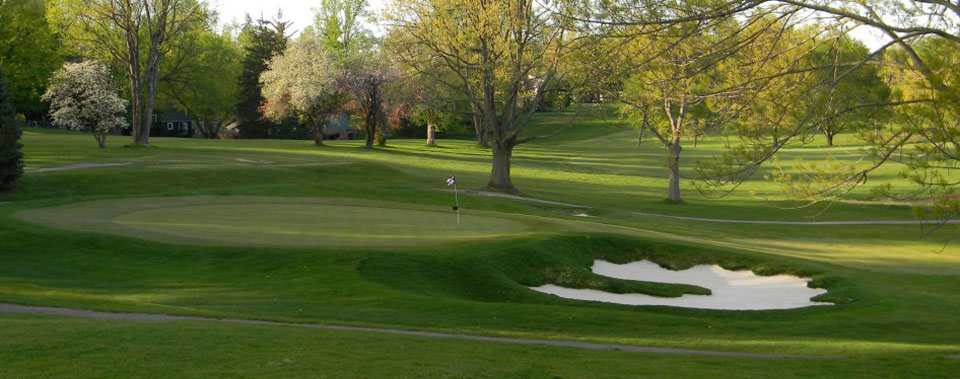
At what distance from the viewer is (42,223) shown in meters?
22.7

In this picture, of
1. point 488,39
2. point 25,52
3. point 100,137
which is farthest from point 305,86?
point 488,39

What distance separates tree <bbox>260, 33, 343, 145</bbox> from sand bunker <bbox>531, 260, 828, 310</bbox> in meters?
53.7

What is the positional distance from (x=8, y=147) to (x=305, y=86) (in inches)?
1617

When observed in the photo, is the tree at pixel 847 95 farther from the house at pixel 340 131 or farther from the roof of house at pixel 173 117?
the roof of house at pixel 173 117

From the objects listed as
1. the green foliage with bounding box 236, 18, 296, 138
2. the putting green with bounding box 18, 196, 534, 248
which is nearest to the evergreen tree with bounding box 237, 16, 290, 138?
the green foliage with bounding box 236, 18, 296, 138

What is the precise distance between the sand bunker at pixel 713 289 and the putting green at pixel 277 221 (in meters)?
3.22

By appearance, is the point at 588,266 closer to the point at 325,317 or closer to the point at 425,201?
the point at 325,317

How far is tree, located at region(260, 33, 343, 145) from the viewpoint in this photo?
7450 cm

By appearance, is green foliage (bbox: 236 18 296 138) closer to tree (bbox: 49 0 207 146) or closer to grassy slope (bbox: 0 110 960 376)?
tree (bbox: 49 0 207 146)

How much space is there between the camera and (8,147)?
34.1 metres

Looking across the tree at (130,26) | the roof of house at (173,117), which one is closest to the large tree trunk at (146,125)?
the tree at (130,26)

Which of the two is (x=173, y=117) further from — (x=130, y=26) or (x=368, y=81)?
(x=130, y=26)

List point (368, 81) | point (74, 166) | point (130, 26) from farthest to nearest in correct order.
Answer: point (368, 81) → point (130, 26) → point (74, 166)

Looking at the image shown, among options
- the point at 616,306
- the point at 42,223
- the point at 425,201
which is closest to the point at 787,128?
the point at 616,306
